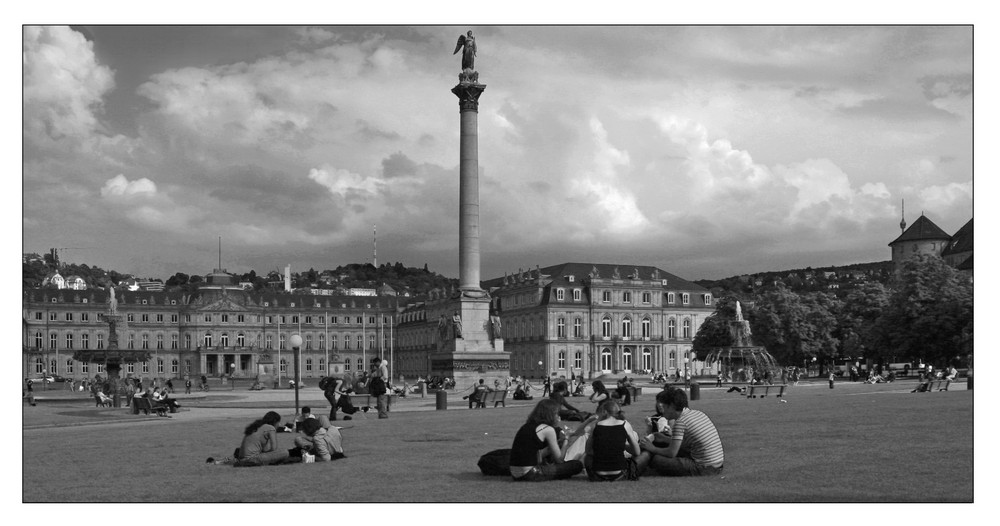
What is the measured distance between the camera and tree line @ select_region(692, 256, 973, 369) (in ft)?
254

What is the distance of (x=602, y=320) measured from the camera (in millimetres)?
140250

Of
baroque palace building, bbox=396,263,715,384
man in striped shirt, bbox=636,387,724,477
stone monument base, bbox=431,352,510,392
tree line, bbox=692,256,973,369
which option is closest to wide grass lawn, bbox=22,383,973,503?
man in striped shirt, bbox=636,387,724,477

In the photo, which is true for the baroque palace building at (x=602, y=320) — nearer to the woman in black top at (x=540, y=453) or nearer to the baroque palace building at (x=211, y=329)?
the baroque palace building at (x=211, y=329)

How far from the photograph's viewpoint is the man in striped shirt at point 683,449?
16484 mm

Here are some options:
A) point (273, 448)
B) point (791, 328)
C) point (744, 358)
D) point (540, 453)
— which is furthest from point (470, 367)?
point (791, 328)

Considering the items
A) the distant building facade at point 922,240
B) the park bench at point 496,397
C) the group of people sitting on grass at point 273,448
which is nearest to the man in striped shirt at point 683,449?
the group of people sitting on grass at point 273,448

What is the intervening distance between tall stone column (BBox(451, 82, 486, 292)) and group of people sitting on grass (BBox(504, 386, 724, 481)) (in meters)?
47.4

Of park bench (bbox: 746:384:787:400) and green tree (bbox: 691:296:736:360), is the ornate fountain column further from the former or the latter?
green tree (bbox: 691:296:736:360)

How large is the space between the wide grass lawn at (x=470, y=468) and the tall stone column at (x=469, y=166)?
34.9 meters

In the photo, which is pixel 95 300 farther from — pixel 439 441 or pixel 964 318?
pixel 439 441

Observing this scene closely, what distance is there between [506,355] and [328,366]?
113 m

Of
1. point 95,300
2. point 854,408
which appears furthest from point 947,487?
point 95,300

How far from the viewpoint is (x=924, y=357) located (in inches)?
3155

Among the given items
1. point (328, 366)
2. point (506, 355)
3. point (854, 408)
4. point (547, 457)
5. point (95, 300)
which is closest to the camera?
point (547, 457)
